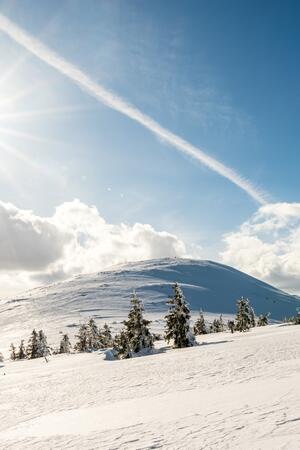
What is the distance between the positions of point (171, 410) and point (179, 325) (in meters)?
38.7

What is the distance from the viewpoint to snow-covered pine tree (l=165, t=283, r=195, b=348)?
48656mm

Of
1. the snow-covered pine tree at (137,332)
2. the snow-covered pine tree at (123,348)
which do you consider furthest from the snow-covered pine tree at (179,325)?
the snow-covered pine tree at (123,348)

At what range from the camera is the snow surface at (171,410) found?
842 cm

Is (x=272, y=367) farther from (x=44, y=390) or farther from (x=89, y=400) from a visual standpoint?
(x=44, y=390)

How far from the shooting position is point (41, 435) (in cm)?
1087

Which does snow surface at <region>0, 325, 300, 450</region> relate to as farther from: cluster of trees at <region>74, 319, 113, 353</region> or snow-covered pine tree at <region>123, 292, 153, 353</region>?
cluster of trees at <region>74, 319, 113, 353</region>

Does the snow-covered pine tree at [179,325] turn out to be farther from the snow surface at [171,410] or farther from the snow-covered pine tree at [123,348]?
the snow surface at [171,410]

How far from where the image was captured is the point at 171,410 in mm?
11477

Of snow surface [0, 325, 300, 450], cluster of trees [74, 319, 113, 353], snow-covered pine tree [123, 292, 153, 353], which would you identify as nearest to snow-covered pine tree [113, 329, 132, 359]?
snow-covered pine tree [123, 292, 153, 353]

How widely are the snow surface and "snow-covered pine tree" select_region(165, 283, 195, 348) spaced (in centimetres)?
2850

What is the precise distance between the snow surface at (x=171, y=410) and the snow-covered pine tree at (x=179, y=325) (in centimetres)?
2850

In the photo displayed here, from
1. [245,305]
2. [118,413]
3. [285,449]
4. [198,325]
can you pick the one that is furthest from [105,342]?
[285,449]

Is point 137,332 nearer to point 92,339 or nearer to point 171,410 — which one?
point 171,410

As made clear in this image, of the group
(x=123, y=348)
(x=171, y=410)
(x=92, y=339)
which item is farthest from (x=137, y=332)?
(x=92, y=339)
